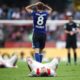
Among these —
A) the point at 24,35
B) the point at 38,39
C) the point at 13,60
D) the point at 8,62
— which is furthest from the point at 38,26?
the point at 24,35

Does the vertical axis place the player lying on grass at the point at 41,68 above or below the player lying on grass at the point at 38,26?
below

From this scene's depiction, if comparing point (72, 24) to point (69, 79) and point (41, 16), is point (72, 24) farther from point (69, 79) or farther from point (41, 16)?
point (69, 79)

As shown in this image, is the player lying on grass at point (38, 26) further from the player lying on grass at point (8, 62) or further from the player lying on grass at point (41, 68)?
the player lying on grass at point (41, 68)

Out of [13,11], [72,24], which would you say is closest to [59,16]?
[13,11]

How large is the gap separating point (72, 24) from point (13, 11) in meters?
9.70

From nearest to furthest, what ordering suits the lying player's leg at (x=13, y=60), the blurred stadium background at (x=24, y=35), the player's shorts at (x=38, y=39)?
1. the player's shorts at (x=38, y=39)
2. the lying player's leg at (x=13, y=60)
3. the blurred stadium background at (x=24, y=35)

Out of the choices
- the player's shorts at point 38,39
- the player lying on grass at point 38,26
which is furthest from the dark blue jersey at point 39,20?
the player's shorts at point 38,39

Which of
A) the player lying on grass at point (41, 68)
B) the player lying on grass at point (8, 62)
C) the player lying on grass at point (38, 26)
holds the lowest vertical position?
the player lying on grass at point (8, 62)

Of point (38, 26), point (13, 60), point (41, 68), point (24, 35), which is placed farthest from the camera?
point (24, 35)

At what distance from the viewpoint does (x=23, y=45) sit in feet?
104

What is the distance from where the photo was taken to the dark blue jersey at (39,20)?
2053 cm

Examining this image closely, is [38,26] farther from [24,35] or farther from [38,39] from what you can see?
[24,35]

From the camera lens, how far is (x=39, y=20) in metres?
20.6

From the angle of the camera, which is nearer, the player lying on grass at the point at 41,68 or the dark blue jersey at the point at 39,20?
the player lying on grass at the point at 41,68
